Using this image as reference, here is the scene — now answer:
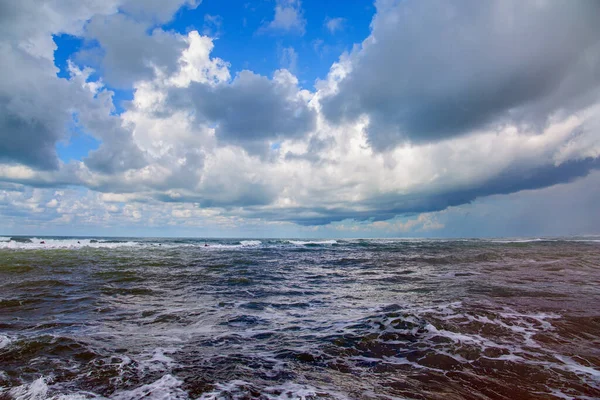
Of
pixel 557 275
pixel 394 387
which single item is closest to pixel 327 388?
pixel 394 387

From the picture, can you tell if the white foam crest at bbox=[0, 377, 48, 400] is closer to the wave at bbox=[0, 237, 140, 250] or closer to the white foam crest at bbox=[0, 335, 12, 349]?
the white foam crest at bbox=[0, 335, 12, 349]

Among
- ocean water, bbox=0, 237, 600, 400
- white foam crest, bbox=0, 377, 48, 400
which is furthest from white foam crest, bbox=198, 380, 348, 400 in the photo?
white foam crest, bbox=0, 377, 48, 400

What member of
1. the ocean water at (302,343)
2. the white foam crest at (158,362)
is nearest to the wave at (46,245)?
the ocean water at (302,343)

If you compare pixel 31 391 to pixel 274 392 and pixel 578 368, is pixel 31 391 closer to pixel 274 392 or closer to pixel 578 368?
pixel 274 392

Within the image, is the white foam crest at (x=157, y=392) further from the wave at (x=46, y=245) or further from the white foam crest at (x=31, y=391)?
the wave at (x=46, y=245)

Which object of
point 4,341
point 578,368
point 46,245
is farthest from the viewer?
point 46,245

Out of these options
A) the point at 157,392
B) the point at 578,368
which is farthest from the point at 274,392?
the point at 578,368

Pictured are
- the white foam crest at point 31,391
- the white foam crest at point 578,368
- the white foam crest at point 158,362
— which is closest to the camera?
the white foam crest at point 31,391

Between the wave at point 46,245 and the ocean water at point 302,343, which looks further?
the wave at point 46,245

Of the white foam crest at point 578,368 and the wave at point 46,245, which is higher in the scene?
the wave at point 46,245

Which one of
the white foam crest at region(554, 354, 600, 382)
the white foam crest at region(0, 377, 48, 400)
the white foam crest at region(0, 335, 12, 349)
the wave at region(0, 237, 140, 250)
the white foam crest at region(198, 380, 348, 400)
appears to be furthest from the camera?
the wave at region(0, 237, 140, 250)

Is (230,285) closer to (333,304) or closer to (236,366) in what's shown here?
(333,304)

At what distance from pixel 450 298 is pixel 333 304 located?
13.1ft

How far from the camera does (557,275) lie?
1589 cm
